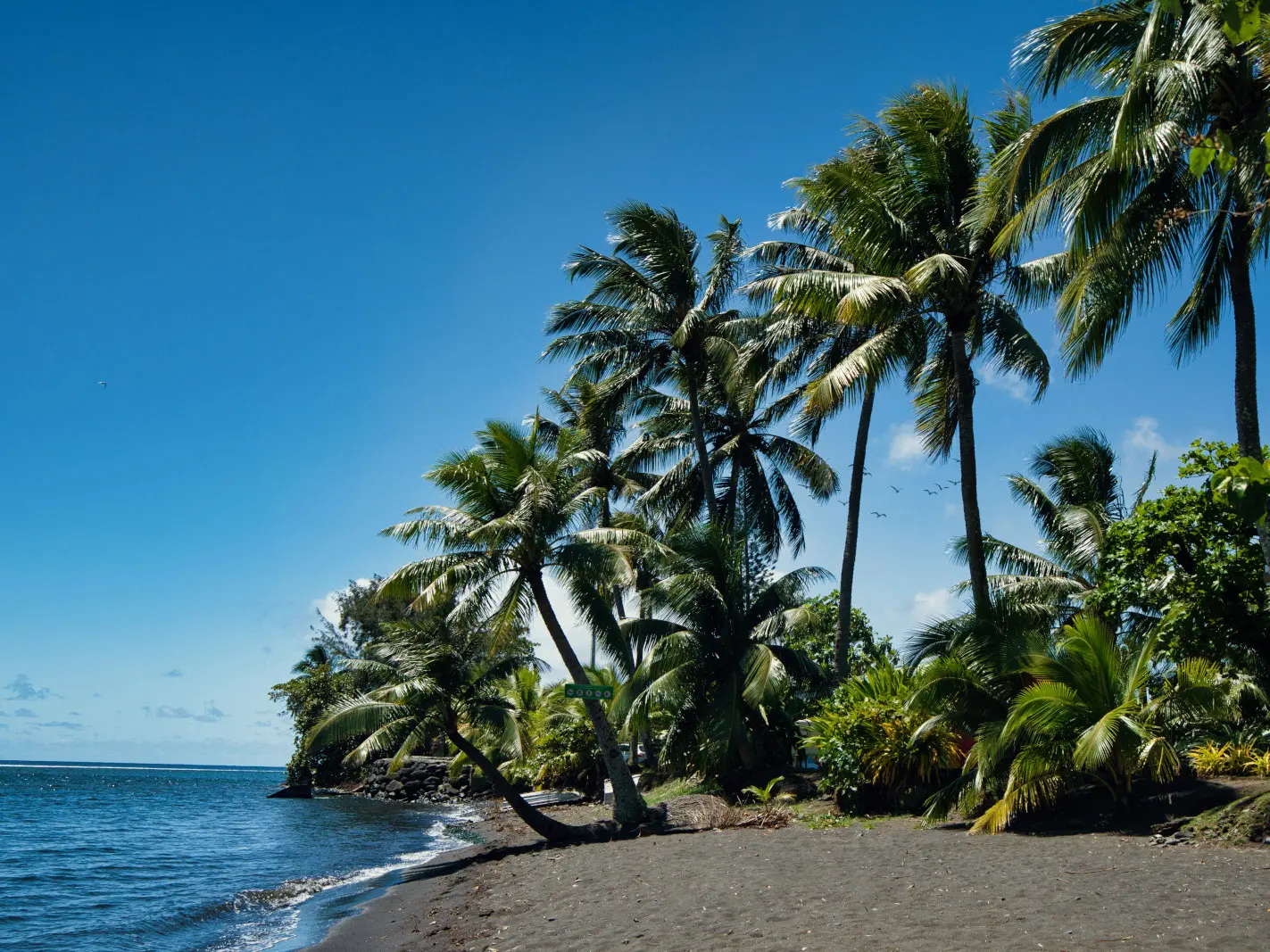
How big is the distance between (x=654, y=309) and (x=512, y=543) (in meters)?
7.86

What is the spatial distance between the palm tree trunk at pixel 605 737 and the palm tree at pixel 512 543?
0.06ft

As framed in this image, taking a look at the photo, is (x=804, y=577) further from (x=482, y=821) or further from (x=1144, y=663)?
(x=482, y=821)

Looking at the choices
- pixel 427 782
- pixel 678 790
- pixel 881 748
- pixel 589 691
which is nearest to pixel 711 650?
pixel 678 790

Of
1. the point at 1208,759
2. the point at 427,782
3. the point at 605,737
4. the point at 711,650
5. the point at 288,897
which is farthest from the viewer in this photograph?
the point at 427,782

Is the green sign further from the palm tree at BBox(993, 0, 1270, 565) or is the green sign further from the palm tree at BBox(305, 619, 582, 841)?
the palm tree at BBox(993, 0, 1270, 565)

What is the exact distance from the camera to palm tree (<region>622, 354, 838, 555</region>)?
25.6 meters

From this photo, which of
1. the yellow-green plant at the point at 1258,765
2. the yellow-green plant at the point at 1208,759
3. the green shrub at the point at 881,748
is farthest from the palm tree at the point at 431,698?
the yellow-green plant at the point at 1258,765

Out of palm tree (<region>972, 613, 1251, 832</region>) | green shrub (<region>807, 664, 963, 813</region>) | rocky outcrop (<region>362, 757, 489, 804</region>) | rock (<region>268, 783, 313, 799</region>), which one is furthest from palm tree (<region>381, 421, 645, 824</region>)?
rock (<region>268, 783, 313, 799</region>)

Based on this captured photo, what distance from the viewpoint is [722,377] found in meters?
22.8

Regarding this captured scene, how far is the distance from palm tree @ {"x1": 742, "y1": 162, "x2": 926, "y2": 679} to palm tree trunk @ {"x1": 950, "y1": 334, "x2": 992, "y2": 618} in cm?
121

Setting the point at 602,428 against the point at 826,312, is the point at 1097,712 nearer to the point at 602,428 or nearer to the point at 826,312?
the point at 826,312

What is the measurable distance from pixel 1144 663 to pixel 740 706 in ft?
32.6

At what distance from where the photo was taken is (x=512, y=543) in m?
17.9

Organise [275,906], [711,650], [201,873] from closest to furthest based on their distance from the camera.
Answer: [275,906] → [201,873] → [711,650]
